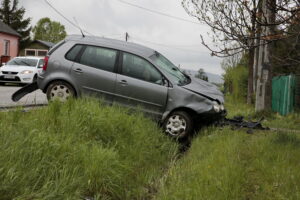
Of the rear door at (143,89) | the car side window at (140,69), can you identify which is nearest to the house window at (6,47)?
the car side window at (140,69)

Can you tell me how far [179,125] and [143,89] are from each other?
1.06 m

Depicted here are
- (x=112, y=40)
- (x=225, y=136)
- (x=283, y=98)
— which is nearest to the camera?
(x=225, y=136)

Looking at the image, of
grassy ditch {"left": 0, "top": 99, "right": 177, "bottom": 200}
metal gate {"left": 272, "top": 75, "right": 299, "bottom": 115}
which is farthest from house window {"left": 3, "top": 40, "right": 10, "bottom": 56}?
grassy ditch {"left": 0, "top": 99, "right": 177, "bottom": 200}

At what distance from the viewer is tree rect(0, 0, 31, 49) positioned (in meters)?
58.6

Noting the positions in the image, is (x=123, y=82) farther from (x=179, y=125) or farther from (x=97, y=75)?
(x=179, y=125)

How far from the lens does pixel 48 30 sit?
88.5 meters

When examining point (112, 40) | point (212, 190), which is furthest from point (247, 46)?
point (112, 40)

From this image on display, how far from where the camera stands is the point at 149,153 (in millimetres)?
6223

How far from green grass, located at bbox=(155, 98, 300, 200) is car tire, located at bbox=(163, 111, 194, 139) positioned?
0.51 meters

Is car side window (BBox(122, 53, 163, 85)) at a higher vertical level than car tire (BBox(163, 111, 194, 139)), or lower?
higher

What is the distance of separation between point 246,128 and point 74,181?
5619 millimetres

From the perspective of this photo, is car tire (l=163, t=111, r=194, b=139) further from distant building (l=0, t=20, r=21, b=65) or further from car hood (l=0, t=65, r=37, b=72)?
distant building (l=0, t=20, r=21, b=65)

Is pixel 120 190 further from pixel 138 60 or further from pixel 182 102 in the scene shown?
pixel 138 60

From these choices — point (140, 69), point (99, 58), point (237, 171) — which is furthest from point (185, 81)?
point (237, 171)
